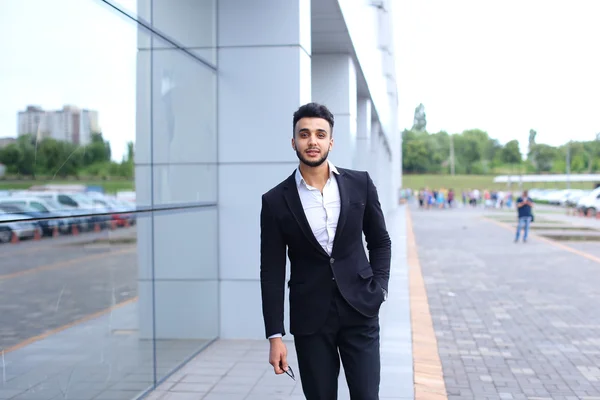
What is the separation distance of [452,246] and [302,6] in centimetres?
1452

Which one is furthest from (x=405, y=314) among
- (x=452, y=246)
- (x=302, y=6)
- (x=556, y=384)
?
(x=452, y=246)

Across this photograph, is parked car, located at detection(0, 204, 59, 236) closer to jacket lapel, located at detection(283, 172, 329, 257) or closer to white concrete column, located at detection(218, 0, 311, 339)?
jacket lapel, located at detection(283, 172, 329, 257)

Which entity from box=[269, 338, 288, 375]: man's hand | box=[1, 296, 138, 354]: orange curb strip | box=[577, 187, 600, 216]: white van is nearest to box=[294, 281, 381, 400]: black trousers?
box=[269, 338, 288, 375]: man's hand

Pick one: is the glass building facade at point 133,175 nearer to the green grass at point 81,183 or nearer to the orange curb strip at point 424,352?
the green grass at point 81,183

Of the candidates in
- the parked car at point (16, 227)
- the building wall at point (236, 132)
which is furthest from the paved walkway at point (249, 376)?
the parked car at point (16, 227)

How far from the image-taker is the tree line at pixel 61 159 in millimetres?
4012

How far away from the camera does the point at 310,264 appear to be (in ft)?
11.3

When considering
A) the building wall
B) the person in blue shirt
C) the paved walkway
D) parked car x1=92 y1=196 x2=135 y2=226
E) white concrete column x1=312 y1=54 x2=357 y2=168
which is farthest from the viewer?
the person in blue shirt

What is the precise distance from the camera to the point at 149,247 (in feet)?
19.3

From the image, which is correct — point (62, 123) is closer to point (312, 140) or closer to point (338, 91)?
point (312, 140)

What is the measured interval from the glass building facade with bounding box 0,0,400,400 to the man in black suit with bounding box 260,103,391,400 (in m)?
1.43

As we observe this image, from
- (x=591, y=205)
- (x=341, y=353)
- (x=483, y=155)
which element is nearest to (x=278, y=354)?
(x=341, y=353)

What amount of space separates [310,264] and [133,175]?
2.54m

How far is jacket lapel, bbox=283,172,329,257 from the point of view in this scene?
3.39 meters
